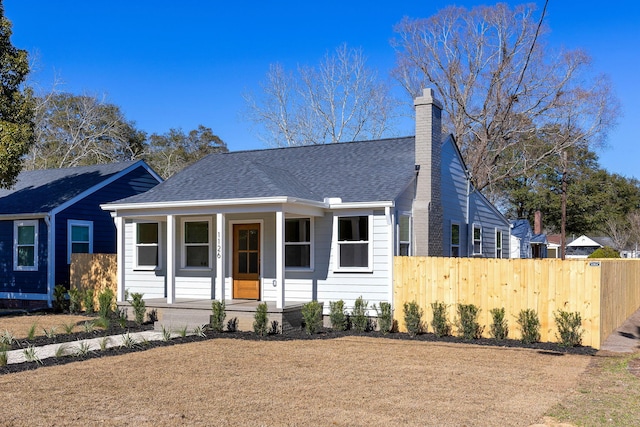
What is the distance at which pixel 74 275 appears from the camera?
735 inches

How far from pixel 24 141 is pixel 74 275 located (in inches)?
181

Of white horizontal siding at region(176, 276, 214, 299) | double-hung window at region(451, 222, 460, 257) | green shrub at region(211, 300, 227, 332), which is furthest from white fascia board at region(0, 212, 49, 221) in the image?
double-hung window at region(451, 222, 460, 257)

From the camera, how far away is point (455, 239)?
18.5 metres

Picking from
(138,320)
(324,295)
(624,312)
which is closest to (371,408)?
(324,295)

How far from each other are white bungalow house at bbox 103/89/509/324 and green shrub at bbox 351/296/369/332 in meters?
0.24

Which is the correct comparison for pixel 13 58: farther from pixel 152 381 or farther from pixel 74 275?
pixel 152 381

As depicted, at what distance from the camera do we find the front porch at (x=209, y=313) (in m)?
14.0

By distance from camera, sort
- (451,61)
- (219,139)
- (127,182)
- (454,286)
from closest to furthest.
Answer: (454,286)
(127,182)
(451,61)
(219,139)

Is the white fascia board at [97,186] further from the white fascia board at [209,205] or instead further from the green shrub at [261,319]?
the green shrub at [261,319]

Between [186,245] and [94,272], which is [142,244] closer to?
[186,245]

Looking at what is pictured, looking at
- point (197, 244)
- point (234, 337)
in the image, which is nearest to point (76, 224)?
point (197, 244)

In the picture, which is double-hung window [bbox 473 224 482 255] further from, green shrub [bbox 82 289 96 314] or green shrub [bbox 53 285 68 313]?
green shrub [bbox 53 285 68 313]

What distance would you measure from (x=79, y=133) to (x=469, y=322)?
36408 millimetres

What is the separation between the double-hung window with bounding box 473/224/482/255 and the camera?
797 inches
